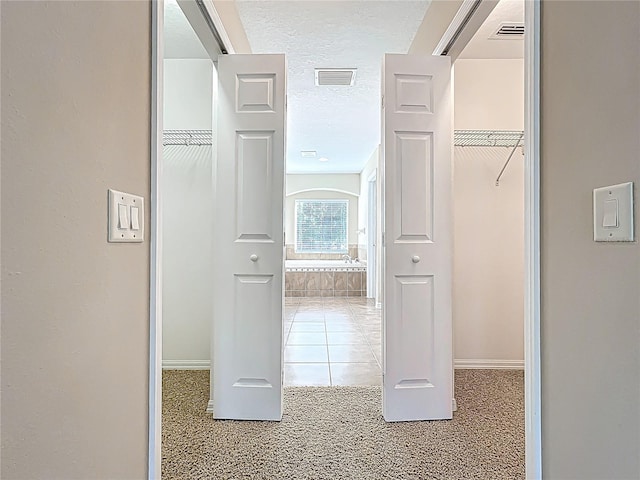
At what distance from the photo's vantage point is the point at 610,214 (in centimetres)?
84

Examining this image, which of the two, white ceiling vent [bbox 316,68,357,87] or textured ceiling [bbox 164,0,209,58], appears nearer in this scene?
textured ceiling [bbox 164,0,209,58]

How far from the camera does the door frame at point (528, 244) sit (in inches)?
43.9

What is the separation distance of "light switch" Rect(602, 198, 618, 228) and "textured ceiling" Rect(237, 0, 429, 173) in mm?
2055

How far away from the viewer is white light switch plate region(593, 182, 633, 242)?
80cm

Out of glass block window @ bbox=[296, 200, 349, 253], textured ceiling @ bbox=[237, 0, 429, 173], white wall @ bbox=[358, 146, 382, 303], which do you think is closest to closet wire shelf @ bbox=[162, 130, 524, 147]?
textured ceiling @ bbox=[237, 0, 429, 173]

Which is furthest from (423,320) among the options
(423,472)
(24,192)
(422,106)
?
(24,192)

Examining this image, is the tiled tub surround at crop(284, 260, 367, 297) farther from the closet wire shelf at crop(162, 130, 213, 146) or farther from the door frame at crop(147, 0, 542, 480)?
the door frame at crop(147, 0, 542, 480)

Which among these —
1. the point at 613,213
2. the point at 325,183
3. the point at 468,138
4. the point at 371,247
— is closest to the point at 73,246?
the point at 613,213

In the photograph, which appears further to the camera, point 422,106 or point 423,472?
point 422,106

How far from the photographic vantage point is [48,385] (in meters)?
0.73

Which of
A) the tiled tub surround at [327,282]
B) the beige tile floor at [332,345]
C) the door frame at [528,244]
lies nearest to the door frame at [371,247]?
the tiled tub surround at [327,282]

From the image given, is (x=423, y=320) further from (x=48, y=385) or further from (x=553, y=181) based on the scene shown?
(x=48, y=385)

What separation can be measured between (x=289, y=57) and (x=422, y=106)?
1330mm

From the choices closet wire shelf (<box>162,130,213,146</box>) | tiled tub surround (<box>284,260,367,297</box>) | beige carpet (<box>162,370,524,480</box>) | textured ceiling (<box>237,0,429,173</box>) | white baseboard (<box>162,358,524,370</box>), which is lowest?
beige carpet (<box>162,370,524,480</box>)
